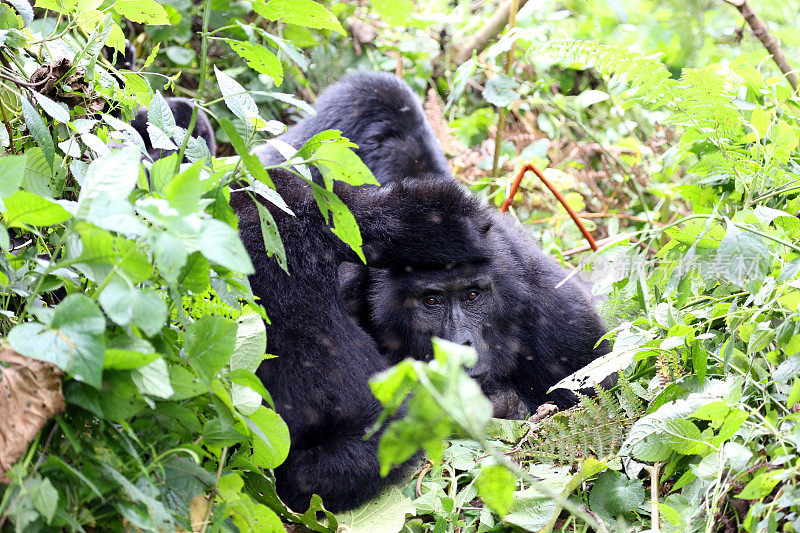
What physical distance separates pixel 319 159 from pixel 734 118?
1.49 metres

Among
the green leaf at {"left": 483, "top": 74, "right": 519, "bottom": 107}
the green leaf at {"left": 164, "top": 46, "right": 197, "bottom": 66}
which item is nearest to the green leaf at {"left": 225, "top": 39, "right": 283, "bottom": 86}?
the green leaf at {"left": 483, "top": 74, "right": 519, "bottom": 107}

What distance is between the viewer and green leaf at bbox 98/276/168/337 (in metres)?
1.18

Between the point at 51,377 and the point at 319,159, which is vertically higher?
the point at 319,159

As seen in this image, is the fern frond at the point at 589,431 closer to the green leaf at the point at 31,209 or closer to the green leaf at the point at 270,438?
the green leaf at the point at 270,438

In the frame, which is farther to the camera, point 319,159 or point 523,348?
point 523,348

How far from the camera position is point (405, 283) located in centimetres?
283

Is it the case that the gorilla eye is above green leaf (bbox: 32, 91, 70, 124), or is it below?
below

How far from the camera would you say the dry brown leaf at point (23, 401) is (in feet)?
3.93

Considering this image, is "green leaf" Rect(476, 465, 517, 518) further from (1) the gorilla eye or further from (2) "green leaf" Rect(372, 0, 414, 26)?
(2) "green leaf" Rect(372, 0, 414, 26)

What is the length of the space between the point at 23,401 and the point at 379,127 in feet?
10.1

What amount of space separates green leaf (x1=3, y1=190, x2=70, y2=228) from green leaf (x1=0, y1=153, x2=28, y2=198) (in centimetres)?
1

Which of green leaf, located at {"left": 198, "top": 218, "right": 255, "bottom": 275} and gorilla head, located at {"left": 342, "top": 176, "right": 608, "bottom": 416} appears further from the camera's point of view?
gorilla head, located at {"left": 342, "top": 176, "right": 608, "bottom": 416}

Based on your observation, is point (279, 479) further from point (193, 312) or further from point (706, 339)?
point (706, 339)

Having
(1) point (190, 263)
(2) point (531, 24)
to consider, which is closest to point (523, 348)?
(1) point (190, 263)
